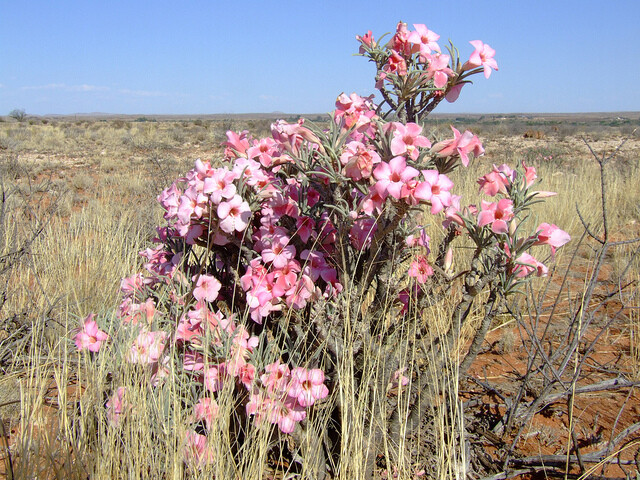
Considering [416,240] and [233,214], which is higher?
[233,214]

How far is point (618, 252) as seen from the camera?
176 inches

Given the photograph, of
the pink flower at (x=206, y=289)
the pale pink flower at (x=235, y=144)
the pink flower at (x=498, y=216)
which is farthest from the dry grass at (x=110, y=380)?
the pale pink flower at (x=235, y=144)

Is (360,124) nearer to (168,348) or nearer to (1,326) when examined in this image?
(168,348)

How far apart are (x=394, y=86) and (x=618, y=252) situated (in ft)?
11.7

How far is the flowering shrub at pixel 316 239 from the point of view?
4.94 feet

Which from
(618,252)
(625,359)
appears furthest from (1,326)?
(618,252)

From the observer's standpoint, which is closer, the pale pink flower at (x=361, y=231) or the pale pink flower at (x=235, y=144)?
the pale pink flower at (x=361, y=231)

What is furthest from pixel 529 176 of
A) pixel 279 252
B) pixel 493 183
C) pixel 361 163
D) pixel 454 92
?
pixel 279 252

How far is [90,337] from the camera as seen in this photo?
5.75 feet

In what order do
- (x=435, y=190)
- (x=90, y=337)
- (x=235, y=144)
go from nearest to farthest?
→ (x=435, y=190)
(x=90, y=337)
(x=235, y=144)

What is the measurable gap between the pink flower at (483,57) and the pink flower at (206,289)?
1.13 m

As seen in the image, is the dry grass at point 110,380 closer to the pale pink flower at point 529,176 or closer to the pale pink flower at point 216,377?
the pale pink flower at point 216,377

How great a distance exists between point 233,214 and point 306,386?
23.3 inches

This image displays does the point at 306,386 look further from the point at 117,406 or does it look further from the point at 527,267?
the point at 527,267
